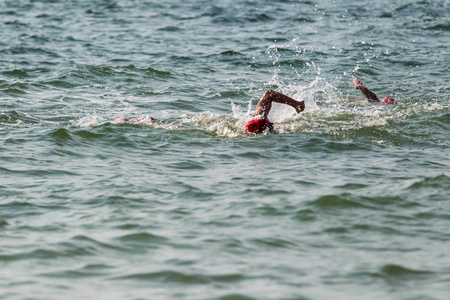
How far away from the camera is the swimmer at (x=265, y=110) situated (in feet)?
35.3

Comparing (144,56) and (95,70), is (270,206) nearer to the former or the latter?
(95,70)

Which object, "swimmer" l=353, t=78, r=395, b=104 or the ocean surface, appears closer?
the ocean surface

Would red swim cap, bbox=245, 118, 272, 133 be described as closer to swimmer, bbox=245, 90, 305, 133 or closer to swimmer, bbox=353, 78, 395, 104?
swimmer, bbox=245, 90, 305, 133

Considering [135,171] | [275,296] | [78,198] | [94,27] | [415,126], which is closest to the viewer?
[275,296]

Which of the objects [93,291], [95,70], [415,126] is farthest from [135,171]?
[95,70]

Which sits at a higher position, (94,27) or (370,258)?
(94,27)

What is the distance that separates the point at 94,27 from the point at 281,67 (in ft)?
33.0

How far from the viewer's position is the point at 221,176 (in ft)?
28.1

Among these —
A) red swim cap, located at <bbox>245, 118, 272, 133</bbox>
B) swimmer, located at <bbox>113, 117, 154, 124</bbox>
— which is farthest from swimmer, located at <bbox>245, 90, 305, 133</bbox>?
swimmer, located at <bbox>113, 117, 154, 124</bbox>

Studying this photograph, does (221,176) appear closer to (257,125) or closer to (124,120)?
(257,125)

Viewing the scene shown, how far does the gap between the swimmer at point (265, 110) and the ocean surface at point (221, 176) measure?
0.18 m

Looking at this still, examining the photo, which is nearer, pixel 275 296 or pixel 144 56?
pixel 275 296

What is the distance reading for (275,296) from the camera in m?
5.18

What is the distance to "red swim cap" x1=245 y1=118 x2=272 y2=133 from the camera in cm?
1074
